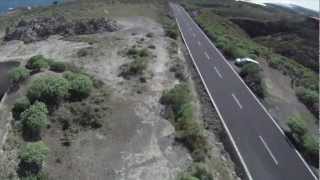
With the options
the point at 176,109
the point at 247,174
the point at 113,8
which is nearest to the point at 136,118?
the point at 176,109

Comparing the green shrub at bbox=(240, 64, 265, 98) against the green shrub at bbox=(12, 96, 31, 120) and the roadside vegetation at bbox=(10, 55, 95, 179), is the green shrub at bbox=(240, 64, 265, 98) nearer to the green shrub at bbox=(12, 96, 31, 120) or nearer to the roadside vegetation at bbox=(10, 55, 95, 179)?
the roadside vegetation at bbox=(10, 55, 95, 179)

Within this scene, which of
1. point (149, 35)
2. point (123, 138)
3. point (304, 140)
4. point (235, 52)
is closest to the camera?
point (123, 138)

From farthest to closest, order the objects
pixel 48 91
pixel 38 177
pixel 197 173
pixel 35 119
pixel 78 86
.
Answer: pixel 78 86 → pixel 48 91 → pixel 35 119 → pixel 197 173 → pixel 38 177

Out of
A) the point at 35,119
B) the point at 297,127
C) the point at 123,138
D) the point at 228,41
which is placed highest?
the point at 35,119

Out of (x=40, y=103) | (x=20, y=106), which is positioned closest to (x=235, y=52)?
(x=40, y=103)

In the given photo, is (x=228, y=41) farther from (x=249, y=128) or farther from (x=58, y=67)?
(x=58, y=67)

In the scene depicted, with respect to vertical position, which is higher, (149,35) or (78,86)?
(78,86)

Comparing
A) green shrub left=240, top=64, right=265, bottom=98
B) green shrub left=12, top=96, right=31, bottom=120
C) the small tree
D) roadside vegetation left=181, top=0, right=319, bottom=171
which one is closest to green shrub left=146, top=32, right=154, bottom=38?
roadside vegetation left=181, top=0, right=319, bottom=171

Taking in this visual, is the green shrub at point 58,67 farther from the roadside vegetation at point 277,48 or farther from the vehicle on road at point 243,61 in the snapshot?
the vehicle on road at point 243,61

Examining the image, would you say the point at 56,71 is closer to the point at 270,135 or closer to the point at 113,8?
the point at 270,135
